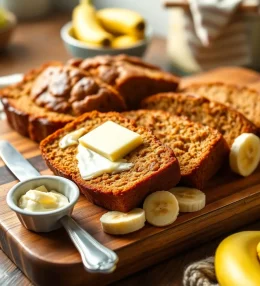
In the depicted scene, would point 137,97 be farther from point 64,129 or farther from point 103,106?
point 64,129

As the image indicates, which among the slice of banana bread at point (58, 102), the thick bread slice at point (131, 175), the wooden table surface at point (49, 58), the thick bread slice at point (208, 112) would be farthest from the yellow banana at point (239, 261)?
the slice of banana bread at point (58, 102)

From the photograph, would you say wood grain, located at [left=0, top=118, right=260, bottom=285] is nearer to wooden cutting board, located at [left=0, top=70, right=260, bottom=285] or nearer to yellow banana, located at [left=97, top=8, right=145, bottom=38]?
wooden cutting board, located at [left=0, top=70, right=260, bottom=285]

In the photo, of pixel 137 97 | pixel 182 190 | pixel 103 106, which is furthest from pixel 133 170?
pixel 137 97

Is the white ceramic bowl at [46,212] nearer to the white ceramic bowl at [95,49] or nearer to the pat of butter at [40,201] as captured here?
the pat of butter at [40,201]

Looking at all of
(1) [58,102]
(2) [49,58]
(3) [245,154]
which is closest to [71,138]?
(1) [58,102]

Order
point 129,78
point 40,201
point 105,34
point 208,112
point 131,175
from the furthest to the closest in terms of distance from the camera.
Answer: point 105,34 → point 129,78 → point 208,112 → point 131,175 → point 40,201

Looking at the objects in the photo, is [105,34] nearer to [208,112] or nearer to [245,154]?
[208,112]

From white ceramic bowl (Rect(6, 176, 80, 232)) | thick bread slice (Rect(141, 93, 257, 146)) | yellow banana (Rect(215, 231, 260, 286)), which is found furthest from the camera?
thick bread slice (Rect(141, 93, 257, 146))

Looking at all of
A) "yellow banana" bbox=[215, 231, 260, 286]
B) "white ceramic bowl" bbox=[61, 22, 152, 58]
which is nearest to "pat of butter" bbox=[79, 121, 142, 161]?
"yellow banana" bbox=[215, 231, 260, 286]
